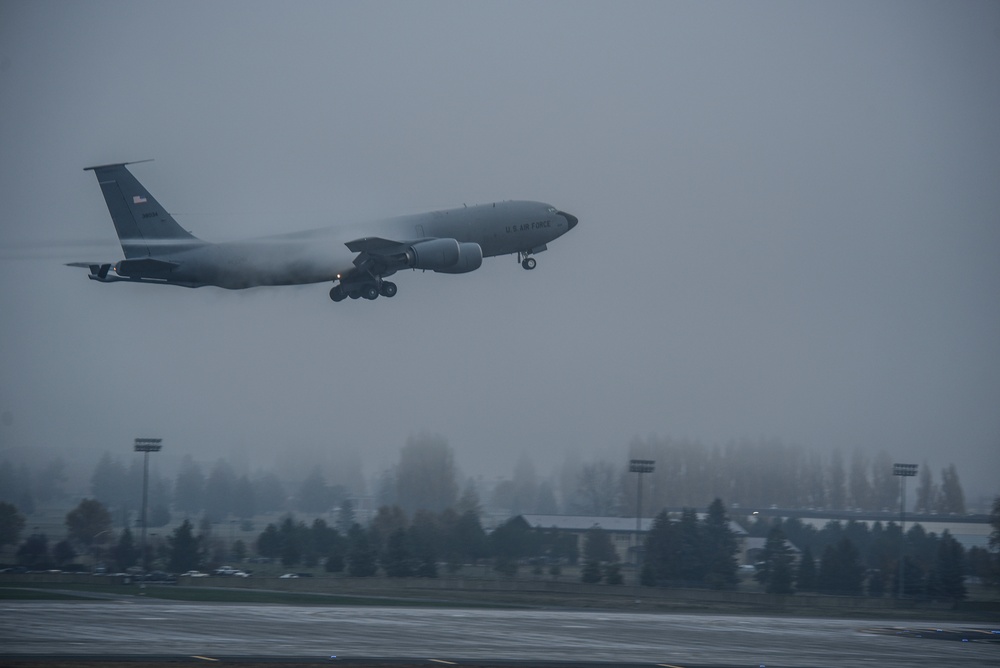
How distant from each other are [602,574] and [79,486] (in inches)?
2313

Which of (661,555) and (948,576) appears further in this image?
(661,555)

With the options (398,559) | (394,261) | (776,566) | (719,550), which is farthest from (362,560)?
(394,261)

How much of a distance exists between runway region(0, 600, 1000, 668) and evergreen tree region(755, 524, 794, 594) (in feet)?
62.1

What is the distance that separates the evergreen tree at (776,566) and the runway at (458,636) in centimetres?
1892

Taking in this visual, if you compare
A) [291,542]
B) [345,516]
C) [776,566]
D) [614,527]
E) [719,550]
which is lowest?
[776,566]

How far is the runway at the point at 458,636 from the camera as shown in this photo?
3816cm

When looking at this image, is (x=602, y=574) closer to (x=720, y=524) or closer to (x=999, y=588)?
(x=720, y=524)

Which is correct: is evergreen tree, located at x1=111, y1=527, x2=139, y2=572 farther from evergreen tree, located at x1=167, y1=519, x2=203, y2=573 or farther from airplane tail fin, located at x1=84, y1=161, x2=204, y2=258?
airplane tail fin, located at x1=84, y1=161, x2=204, y2=258

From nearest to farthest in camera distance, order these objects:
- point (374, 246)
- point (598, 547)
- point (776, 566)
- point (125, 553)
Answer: point (374, 246) < point (776, 566) < point (125, 553) < point (598, 547)

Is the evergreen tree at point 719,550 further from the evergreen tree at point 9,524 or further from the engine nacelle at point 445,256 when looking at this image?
the evergreen tree at point 9,524

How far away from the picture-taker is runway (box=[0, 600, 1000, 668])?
125 feet

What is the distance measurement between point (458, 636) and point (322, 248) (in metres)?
21.8

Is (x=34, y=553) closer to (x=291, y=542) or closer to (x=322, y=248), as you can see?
(x=291, y=542)

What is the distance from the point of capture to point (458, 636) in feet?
145
